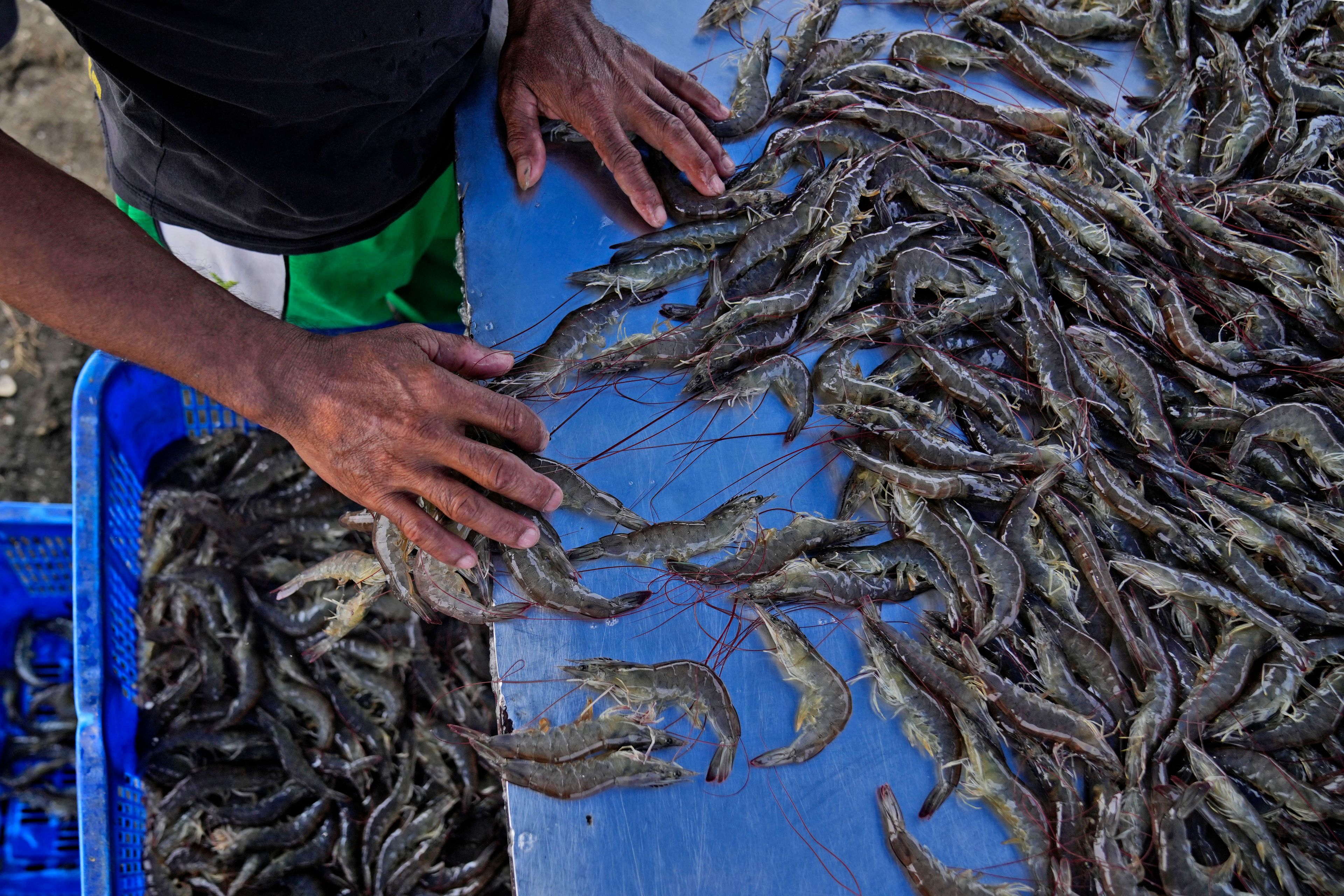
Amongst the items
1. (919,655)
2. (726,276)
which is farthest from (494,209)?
(919,655)

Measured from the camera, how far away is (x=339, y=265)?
2.85m

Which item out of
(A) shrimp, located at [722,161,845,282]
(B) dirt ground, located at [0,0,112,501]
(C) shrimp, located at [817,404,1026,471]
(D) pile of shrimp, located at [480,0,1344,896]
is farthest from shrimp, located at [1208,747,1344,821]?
(B) dirt ground, located at [0,0,112,501]

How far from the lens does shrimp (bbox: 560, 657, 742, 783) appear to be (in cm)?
192

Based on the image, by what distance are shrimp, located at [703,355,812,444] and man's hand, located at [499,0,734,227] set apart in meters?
0.61

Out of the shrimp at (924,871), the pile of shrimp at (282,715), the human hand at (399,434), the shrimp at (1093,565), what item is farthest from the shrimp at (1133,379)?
the pile of shrimp at (282,715)

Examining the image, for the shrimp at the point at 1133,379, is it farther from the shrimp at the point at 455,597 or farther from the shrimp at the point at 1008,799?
the shrimp at the point at 455,597

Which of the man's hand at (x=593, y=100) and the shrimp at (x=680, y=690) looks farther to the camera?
the man's hand at (x=593, y=100)

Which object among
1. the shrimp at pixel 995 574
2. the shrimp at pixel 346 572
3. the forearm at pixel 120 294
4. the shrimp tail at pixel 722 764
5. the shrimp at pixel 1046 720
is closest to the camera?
the forearm at pixel 120 294

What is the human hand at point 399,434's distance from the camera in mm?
1812

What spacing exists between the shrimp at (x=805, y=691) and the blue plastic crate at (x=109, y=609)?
86.3 inches

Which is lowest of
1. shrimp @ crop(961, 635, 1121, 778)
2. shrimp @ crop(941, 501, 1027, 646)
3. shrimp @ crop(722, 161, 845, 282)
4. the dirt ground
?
shrimp @ crop(961, 635, 1121, 778)

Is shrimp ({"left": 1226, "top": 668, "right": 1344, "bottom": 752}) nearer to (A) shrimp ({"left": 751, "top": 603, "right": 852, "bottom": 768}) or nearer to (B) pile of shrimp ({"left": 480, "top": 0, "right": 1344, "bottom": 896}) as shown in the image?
(B) pile of shrimp ({"left": 480, "top": 0, "right": 1344, "bottom": 896})

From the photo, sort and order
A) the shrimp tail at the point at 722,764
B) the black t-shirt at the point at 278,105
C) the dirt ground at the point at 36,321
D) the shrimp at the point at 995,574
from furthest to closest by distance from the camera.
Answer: the dirt ground at the point at 36,321
the shrimp at the point at 995,574
the shrimp tail at the point at 722,764
the black t-shirt at the point at 278,105

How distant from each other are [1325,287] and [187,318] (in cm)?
371
